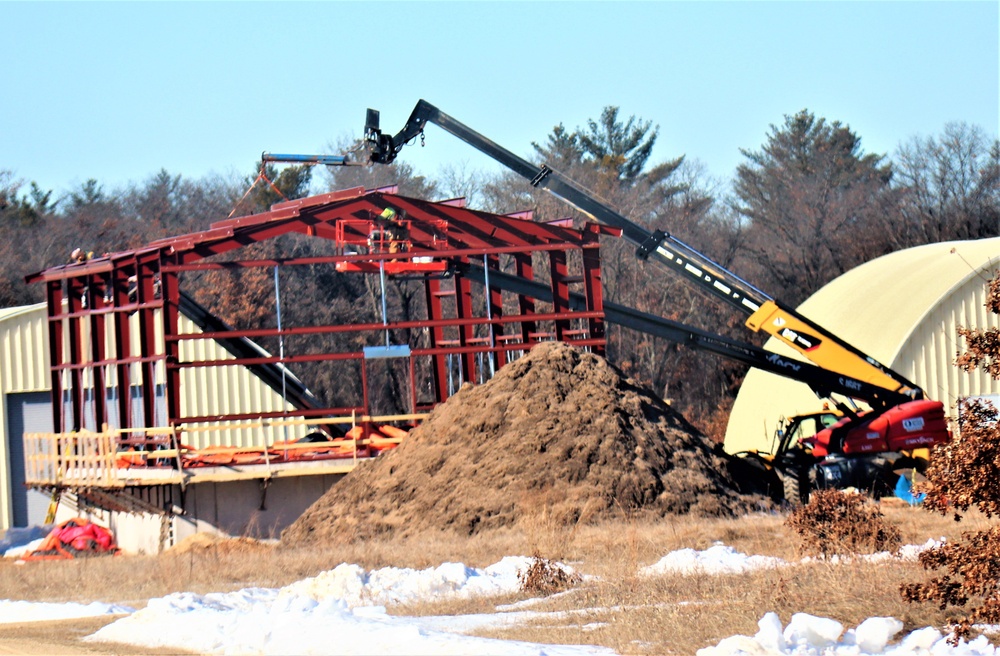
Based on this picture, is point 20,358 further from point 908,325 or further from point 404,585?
point 404,585

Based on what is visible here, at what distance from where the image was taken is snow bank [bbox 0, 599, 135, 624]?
46.3 ft

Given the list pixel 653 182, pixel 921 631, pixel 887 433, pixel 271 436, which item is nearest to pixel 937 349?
pixel 887 433

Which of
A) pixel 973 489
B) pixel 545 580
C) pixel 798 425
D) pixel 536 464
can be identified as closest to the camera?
pixel 973 489

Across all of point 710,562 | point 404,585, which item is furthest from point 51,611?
point 710,562

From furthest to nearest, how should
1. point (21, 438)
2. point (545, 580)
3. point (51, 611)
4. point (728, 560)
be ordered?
point (21, 438) < point (728, 560) < point (51, 611) < point (545, 580)

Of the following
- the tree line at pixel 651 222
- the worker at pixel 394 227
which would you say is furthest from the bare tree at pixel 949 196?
the worker at pixel 394 227

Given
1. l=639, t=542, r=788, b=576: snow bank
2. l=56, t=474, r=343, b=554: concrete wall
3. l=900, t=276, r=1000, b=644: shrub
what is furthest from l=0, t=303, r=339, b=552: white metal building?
l=900, t=276, r=1000, b=644: shrub

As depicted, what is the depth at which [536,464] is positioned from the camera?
20938 millimetres

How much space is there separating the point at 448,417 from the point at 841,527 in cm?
943

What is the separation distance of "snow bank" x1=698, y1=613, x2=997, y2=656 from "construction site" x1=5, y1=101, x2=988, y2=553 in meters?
10.1

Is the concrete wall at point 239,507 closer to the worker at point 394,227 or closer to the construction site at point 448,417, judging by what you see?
the construction site at point 448,417

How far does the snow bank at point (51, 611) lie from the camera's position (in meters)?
14.1

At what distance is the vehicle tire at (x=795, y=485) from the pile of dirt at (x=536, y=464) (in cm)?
140

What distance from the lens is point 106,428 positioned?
24.4 m
